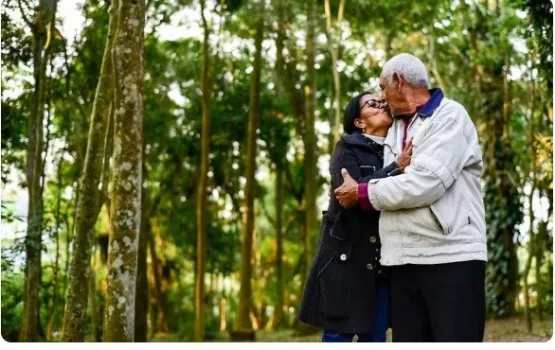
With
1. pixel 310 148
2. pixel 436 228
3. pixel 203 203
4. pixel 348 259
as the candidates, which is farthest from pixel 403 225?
pixel 310 148

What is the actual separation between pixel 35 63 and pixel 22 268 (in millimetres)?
3018

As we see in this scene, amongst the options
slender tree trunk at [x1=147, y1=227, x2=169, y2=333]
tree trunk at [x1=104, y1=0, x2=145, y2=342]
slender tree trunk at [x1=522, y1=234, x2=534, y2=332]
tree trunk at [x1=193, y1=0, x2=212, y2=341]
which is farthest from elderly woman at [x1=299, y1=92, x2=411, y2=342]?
slender tree trunk at [x1=147, y1=227, x2=169, y2=333]

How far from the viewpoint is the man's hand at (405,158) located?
3.44m

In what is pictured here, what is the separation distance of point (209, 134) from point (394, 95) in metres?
13.2

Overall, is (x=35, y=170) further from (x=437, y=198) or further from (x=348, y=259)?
(x=437, y=198)

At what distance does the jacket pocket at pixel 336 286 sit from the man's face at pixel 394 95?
2.23 feet

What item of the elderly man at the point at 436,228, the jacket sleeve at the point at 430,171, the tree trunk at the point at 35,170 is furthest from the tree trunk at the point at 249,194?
the jacket sleeve at the point at 430,171

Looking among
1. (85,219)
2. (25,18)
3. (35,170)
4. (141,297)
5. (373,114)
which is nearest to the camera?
(373,114)

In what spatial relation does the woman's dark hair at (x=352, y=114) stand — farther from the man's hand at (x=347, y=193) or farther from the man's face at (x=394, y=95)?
the man's hand at (x=347, y=193)

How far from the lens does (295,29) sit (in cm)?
1675

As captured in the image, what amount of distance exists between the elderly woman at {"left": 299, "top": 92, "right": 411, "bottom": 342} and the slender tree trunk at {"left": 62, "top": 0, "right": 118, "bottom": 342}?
473 centimetres

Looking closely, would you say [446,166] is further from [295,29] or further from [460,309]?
[295,29]

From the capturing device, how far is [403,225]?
3410 mm

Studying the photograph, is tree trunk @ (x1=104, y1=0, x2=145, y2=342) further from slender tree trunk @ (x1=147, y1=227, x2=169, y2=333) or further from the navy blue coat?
slender tree trunk @ (x1=147, y1=227, x2=169, y2=333)
